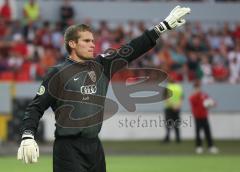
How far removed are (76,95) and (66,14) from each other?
802 inches

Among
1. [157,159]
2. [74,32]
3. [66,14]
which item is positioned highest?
[66,14]

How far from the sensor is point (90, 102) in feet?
24.8

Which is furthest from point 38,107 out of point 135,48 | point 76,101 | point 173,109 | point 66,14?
point 66,14

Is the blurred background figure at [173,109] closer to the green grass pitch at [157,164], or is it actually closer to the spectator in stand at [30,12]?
the green grass pitch at [157,164]

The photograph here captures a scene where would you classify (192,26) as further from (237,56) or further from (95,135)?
(95,135)

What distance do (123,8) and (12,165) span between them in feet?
41.7

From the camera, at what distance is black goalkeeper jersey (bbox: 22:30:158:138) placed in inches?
292

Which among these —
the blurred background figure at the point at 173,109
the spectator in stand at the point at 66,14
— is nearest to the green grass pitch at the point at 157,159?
the blurred background figure at the point at 173,109

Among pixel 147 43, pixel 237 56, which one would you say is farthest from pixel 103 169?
pixel 237 56

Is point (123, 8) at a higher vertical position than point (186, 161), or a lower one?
higher

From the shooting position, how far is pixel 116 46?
25656 mm

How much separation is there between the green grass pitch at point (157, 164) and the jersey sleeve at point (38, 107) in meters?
8.69

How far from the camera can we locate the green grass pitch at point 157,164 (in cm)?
1625

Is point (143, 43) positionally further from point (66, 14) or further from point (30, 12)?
point (66, 14)
